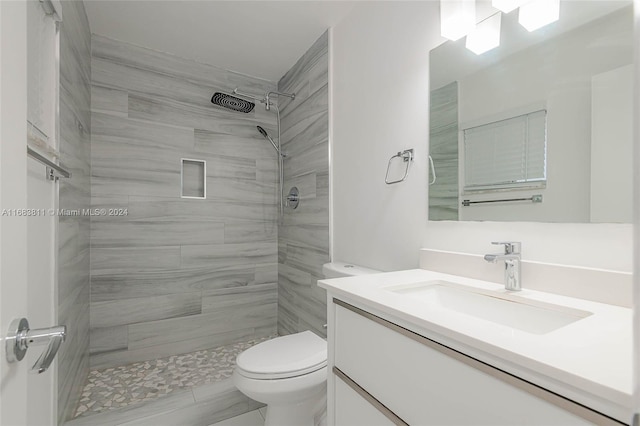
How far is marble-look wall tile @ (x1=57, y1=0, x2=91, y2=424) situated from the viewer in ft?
4.32

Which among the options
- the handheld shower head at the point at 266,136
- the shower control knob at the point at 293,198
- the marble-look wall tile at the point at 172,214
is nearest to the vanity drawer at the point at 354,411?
the shower control knob at the point at 293,198

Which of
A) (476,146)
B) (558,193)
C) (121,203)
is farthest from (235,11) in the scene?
(558,193)

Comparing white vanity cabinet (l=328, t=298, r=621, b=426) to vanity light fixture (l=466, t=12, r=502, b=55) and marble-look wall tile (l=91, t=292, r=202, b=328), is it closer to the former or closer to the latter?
vanity light fixture (l=466, t=12, r=502, b=55)

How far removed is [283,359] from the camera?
1.38 metres

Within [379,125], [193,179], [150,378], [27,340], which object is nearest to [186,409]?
[150,378]

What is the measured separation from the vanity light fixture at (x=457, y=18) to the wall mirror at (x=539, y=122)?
0.04 metres

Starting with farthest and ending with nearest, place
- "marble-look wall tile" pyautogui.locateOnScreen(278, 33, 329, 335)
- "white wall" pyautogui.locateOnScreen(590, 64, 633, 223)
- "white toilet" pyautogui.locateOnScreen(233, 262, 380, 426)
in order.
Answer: "marble-look wall tile" pyautogui.locateOnScreen(278, 33, 329, 335)
"white toilet" pyautogui.locateOnScreen(233, 262, 380, 426)
"white wall" pyautogui.locateOnScreen(590, 64, 633, 223)

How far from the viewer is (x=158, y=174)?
88.1 inches

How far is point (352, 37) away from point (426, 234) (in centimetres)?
127

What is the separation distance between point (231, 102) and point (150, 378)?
200 cm

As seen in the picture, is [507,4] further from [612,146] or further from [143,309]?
[143,309]

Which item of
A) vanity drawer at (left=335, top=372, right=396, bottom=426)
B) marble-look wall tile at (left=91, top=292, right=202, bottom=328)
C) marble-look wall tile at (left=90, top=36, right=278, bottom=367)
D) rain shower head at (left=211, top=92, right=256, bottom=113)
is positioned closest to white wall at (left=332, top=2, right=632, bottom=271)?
vanity drawer at (left=335, top=372, right=396, bottom=426)

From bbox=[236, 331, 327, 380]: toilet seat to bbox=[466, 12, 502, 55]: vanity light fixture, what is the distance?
1443 millimetres

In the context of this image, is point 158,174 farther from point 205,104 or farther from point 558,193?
point 558,193
